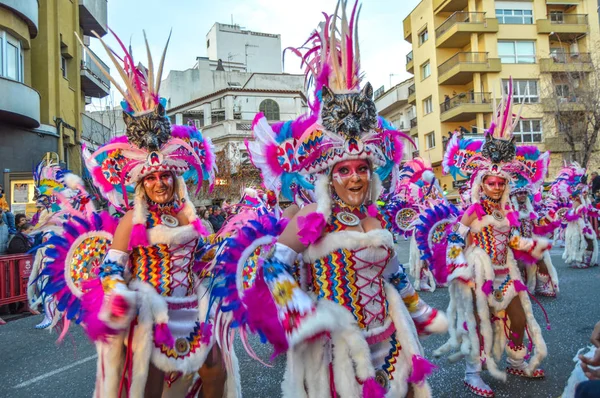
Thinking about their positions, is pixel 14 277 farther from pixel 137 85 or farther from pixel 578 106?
pixel 578 106

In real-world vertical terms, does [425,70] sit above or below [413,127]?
above

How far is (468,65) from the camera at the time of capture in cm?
2873

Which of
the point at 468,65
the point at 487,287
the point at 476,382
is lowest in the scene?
the point at 476,382

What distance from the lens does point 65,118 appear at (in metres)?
18.5

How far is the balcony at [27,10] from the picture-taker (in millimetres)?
14109

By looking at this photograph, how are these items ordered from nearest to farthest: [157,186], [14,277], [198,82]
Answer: [157,186]
[14,277]
[198,82]

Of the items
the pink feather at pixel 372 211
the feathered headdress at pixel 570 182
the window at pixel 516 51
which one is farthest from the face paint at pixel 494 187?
the window at pixel 516 51

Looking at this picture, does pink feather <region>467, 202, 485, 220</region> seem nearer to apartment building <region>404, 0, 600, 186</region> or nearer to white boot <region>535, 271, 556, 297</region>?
white boot <region>535, 271, 556, 297</region>

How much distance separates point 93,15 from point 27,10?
7.34m

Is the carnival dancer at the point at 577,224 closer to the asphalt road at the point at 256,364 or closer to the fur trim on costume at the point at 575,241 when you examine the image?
the fur trim on costume at the point at 575,241

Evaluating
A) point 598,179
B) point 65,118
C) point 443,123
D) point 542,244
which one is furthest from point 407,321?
point 443,123

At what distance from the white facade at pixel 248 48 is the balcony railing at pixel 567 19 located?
25052 millimetres

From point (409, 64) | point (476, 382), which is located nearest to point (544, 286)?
point (476, 382)

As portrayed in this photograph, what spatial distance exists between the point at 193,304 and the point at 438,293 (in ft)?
21.2
